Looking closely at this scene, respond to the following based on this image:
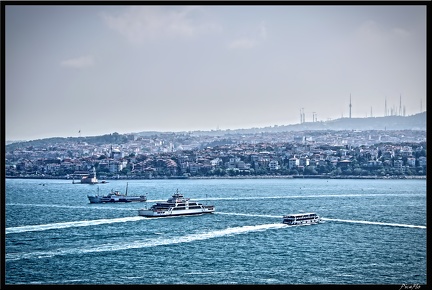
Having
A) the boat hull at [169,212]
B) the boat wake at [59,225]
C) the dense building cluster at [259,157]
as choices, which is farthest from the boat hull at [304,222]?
the dense building cluster at [259,157]

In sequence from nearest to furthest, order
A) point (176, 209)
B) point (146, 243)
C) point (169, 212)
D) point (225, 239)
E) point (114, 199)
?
point (146, 243) → point (225, 239) → point (169, 212) → point (176, 209) → point (114, 199)

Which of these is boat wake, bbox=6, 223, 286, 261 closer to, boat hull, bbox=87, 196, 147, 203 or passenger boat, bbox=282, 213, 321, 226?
passenger boat, bbox=282, 213, 321, 226

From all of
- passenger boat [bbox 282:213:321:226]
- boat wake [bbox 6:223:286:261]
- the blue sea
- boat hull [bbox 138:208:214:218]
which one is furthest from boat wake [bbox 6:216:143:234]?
passenger boat [bbox 282:213:321:226]

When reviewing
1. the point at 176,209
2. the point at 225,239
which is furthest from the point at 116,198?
the point at 225,239

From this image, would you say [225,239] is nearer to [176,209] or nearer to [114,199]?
[176,209]

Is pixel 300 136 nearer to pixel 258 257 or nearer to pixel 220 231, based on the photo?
pixel 220 231
